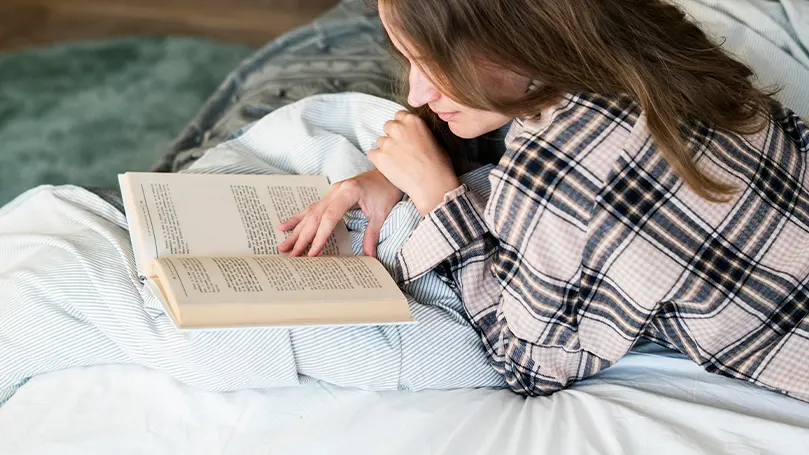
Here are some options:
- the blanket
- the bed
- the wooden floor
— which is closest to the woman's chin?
the blanket

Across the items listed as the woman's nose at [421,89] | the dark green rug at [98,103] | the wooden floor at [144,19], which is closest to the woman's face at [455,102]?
the woman's nose at [421,89]

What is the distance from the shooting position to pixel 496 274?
0.91 meters

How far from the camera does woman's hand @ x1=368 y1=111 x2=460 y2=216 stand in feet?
3.20

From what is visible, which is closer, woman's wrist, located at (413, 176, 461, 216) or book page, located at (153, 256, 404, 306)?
book page, located at (153, 256, 404, 306)

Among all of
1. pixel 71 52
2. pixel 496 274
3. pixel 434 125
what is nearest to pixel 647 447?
pixel 496 274

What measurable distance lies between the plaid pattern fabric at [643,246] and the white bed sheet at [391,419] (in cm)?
4

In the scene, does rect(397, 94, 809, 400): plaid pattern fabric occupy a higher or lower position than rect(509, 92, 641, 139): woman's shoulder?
lower

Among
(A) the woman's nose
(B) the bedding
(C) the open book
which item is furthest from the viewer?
(B) the bedding

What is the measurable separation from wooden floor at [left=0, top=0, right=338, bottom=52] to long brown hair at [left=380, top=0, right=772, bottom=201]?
1591mm

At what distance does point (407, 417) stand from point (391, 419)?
0.05 ft

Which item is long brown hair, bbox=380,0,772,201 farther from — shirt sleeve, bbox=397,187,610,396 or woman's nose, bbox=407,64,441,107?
shirt sleeve, bbox=397,187,610,396

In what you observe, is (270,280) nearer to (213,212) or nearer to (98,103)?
(213,212)

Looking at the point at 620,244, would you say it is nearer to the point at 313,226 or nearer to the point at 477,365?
the point at 477,365

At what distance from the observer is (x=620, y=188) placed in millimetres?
816
